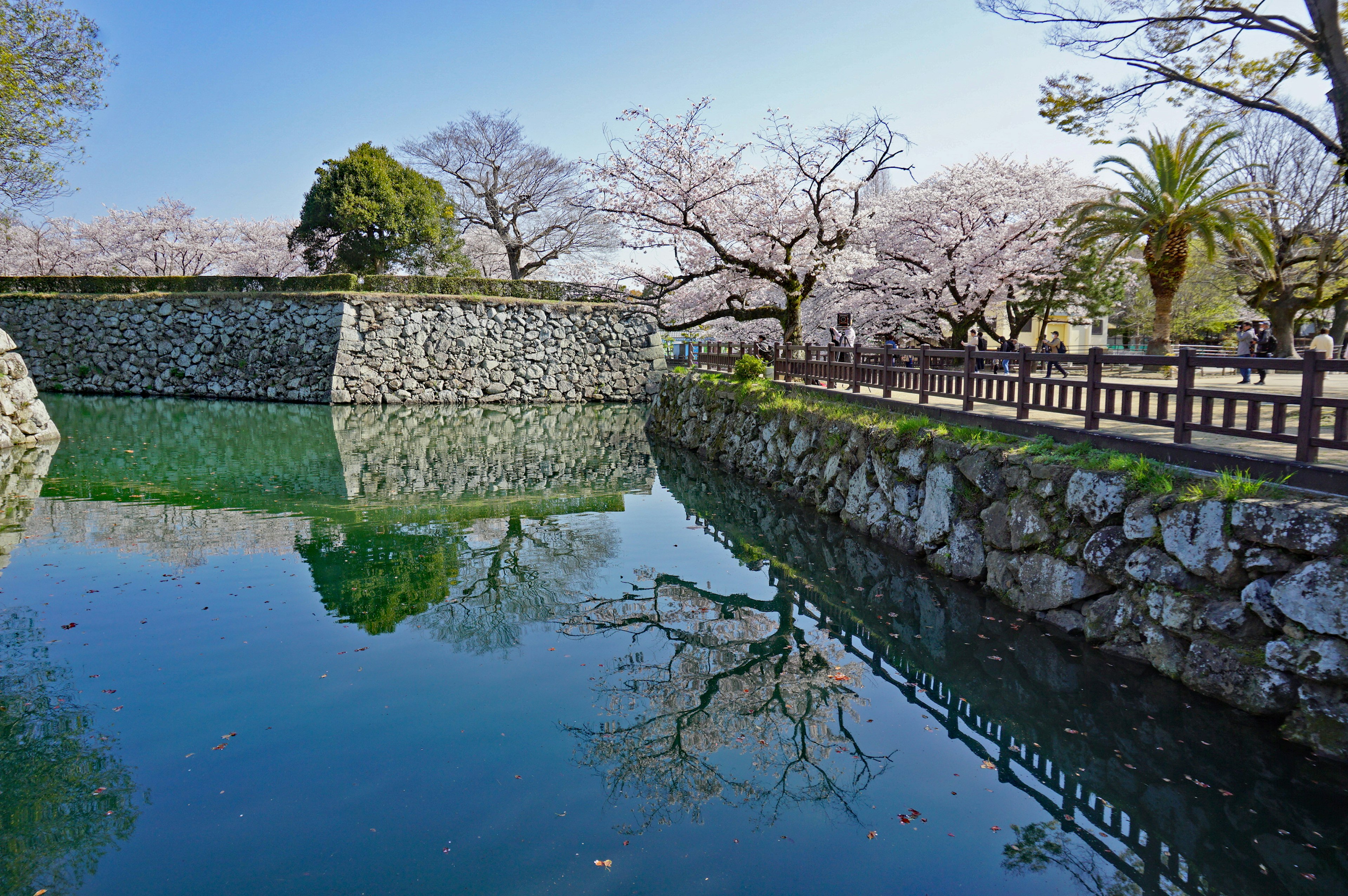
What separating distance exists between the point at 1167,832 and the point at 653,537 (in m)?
7.50

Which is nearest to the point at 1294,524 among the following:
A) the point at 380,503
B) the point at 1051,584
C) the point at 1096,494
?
the point at 1096,494

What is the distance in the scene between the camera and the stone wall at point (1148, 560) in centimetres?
533

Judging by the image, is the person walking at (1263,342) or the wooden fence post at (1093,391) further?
the person walking at (1263,342)

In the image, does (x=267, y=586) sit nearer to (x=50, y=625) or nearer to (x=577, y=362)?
(x=50, y=625)

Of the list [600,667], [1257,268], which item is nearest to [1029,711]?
[600,667]

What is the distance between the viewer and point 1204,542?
20.1 ft

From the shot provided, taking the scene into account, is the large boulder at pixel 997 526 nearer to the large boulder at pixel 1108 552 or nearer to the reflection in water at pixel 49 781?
the large boulder at pixel 1108 552

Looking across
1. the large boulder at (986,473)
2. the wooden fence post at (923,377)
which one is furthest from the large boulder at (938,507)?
the wooden fence post at (923,377)

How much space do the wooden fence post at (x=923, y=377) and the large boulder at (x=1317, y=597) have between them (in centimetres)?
636

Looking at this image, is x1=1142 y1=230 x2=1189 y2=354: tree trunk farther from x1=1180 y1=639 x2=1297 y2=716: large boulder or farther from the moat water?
x1=1180 y1=639 x2=1297 y2=716: large boulder

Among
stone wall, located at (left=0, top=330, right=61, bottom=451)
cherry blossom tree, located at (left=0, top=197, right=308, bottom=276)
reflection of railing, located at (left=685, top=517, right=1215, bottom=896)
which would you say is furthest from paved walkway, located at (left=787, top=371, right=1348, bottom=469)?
cherry blossom tree, located at (left=0, top=197, right=308, bottom=276)

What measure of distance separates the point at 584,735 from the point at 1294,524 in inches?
201

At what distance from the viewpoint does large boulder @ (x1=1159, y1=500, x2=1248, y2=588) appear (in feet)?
19.6

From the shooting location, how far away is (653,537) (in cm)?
1139
